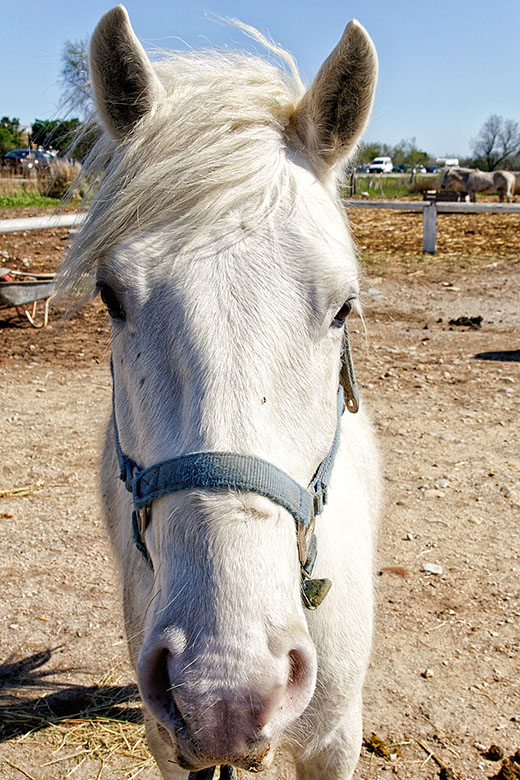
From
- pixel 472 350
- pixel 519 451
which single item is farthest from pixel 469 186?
pixel 519 451

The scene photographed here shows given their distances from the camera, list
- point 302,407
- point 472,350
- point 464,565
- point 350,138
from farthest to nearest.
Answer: point 472,350 → point 464,565 → point 350,138 → point 302,407

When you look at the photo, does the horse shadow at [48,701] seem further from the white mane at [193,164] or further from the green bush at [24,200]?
the green bush at [24,200]

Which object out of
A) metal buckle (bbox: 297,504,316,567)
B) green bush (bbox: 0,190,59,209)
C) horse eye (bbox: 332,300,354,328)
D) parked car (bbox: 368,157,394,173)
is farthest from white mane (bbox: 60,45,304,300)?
parked car (bbox: 368,157,394,173)

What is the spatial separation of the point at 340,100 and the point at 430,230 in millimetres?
12245

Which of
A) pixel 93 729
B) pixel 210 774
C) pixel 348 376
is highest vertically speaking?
pixel 348 376

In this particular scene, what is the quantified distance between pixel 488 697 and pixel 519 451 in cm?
254

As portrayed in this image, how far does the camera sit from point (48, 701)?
3.01 m

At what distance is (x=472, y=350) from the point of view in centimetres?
744

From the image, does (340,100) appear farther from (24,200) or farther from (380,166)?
(380,166)

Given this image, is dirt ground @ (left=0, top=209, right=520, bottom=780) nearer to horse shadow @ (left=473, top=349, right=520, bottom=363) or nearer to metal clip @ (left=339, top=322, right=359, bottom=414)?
horse shadow @ (left=473, top=349, right=520, bottom=363)

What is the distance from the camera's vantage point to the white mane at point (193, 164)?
161 cm

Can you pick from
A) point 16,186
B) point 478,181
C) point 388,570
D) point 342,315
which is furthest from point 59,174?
point 478,181

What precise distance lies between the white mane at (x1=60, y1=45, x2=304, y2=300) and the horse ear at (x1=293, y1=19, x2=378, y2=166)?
8 cm

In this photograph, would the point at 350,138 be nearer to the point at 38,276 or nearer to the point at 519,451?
the point at 519,451
